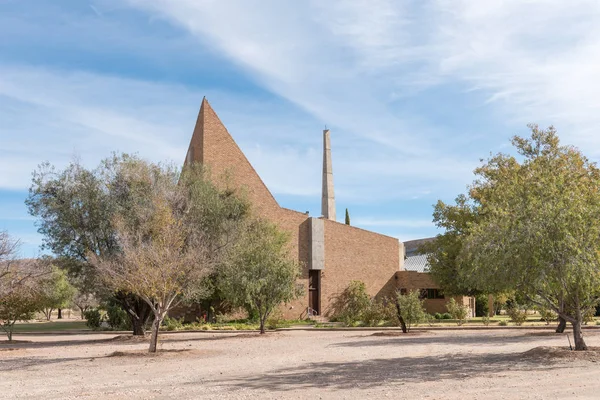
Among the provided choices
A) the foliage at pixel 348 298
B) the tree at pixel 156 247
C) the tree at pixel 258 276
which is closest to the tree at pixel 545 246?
the tree at pixel 156 247

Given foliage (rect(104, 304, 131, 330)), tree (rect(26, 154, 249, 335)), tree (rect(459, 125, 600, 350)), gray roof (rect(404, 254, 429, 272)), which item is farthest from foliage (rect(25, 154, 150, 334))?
gray roof (rect(404, 254, 429, 272))

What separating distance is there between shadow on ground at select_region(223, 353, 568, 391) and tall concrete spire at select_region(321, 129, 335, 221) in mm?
44401

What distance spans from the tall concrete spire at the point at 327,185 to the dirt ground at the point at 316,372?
1518 inches

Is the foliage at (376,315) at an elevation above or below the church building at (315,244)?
below

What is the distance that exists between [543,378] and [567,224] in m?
4.96

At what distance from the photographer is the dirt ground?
12734 millimetres

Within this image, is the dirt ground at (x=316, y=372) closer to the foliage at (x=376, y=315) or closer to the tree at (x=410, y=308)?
the tree at (x=410, y=308)

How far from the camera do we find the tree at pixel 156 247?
69.0 feet

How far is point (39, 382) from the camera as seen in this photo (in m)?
15.4

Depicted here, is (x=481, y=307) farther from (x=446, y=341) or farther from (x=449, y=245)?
(x=446, y=341)

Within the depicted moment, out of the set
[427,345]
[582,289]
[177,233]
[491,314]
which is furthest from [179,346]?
[491,314]

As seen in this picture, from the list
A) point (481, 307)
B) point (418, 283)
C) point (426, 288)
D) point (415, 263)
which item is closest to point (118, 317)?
point (418, 283)

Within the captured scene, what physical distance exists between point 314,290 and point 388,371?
34878mm

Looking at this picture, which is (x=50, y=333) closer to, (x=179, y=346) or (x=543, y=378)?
(x=179, y=346)
